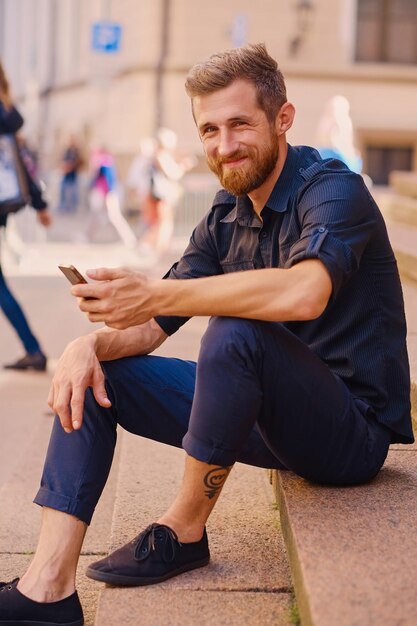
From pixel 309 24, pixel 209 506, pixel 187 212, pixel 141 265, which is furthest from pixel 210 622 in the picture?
pixel 309 24

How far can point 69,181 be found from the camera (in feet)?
80.9

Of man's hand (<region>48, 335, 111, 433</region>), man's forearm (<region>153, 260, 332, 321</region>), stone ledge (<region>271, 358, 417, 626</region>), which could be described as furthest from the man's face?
stone ledge (<region>271, 358, 417, 626</region>)

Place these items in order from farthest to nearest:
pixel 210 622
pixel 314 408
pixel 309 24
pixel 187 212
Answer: pixel 309 24 → pixel 187 212 → pixel 314 408 → pixel 210 622

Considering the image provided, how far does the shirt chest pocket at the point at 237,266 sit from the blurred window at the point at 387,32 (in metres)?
19.4

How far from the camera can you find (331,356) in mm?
3113

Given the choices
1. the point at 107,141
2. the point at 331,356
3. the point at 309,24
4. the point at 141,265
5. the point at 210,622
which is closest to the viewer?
the point at 210,622

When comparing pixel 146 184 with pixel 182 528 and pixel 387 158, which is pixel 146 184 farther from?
pixel 182 528

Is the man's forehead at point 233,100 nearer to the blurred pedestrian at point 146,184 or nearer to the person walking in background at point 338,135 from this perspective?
the person walking in background at point 338,135

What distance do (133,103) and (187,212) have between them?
236 inches

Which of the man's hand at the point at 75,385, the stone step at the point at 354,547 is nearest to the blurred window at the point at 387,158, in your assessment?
the stone step at the point at 354,547

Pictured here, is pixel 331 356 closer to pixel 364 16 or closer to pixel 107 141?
pixel 364 16

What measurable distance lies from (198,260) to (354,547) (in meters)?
1.11

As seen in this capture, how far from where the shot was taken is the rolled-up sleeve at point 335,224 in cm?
289

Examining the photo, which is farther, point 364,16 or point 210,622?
point 364,16
